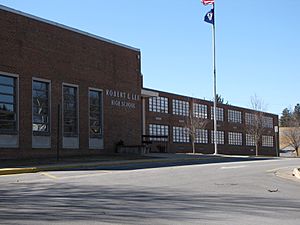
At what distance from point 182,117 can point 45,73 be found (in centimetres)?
3110

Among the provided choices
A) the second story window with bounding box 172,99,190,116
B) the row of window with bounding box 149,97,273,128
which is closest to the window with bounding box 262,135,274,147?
the row of window with bounding box 149,97,273,128

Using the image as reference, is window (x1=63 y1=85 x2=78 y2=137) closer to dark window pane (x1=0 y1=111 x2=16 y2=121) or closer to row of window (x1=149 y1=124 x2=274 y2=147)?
dark window pane (x1=0 y1=111 x2=16 y2=121)

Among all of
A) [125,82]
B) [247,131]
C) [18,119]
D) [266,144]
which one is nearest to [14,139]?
[18,119]

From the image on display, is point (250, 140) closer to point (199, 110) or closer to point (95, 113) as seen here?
point (199, 110)

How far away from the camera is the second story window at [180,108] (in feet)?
205

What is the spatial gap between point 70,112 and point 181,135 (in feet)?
90.8

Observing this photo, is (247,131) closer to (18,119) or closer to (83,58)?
(83,58)

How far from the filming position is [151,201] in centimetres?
1205

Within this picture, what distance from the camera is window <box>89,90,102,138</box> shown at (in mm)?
39719

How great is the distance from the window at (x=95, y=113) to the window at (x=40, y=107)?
4888mm

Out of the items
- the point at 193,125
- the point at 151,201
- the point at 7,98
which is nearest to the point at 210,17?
the point at 193,125

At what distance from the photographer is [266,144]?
284ft

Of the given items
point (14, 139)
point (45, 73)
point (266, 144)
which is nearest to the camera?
point (14, 139)

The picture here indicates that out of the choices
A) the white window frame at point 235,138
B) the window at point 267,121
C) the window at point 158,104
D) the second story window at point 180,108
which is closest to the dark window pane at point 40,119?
the window at point 158,104
